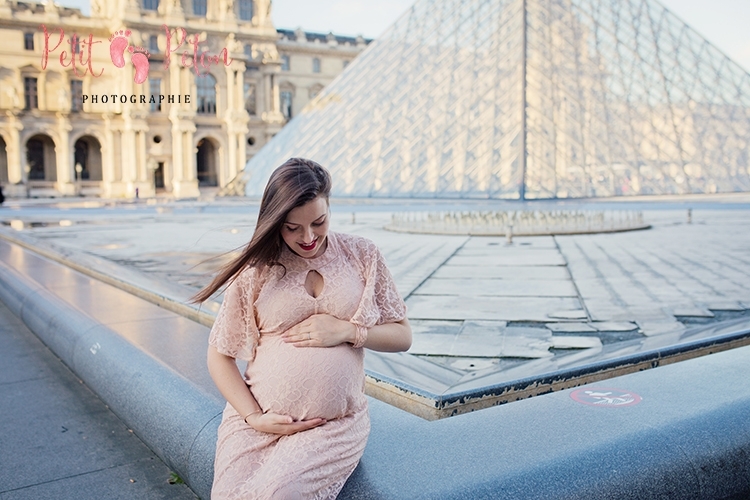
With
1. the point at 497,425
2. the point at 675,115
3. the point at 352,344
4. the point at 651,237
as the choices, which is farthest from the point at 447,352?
the point at 675,115

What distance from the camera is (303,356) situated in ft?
5.94

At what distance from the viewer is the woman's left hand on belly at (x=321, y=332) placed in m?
1.80

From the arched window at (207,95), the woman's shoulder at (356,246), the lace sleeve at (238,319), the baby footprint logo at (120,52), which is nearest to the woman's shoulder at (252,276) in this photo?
the lace sleeve at (238,319)

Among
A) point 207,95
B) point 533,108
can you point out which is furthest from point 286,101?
point 533,108

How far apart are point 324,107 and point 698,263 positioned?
13700 mm

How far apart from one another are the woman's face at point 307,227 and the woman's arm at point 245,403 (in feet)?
1.13

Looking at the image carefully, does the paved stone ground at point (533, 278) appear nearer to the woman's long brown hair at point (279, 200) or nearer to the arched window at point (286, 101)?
the woman's long brown hair at point (279, 200)

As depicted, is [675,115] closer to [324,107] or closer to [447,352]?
[324,107]

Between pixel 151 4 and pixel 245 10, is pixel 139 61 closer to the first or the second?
pixel 151 4

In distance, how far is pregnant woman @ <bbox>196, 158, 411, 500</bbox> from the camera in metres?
1.73

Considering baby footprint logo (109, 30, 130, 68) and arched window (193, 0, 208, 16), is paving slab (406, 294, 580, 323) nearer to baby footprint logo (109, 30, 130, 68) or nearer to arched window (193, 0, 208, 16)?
baby footprint logo (109, 30, 130, 68)

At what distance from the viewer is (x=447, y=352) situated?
373 centimetres

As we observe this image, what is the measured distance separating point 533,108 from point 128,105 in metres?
31.1

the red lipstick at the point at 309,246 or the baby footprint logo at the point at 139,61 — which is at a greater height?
the baby footprint logo at the point at 139,61
